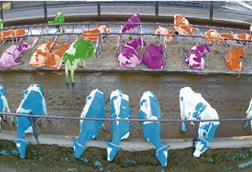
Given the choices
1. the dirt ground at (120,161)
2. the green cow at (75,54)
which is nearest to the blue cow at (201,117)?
the dirt ground at (120,161)

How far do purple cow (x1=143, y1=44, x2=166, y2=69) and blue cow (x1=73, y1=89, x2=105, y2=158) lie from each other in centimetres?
511

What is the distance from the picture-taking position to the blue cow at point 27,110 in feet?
43.9

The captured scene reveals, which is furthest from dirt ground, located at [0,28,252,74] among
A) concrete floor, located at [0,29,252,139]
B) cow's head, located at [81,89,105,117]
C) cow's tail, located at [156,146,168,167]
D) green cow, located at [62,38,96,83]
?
cow's tail, located at [156,146,168,167]

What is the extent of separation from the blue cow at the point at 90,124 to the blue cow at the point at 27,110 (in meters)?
1.41

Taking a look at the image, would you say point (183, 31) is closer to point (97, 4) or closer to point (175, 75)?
point (175, 75)

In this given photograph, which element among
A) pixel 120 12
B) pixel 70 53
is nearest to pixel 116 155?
pixel 70 53

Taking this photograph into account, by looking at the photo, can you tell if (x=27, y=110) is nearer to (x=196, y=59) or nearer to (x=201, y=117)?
(x=201, y=117)

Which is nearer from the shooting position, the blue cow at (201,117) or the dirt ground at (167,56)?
the blue cow at (201,117)

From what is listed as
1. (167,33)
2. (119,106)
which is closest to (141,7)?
(167,33)

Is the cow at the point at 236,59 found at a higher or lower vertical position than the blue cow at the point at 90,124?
higher

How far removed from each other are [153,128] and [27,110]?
3.63 meters

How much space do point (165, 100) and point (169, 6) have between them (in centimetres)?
1088

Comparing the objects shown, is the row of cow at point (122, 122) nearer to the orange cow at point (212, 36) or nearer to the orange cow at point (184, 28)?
the orange cow at point (212, 36)

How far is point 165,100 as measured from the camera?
54.0 feet
